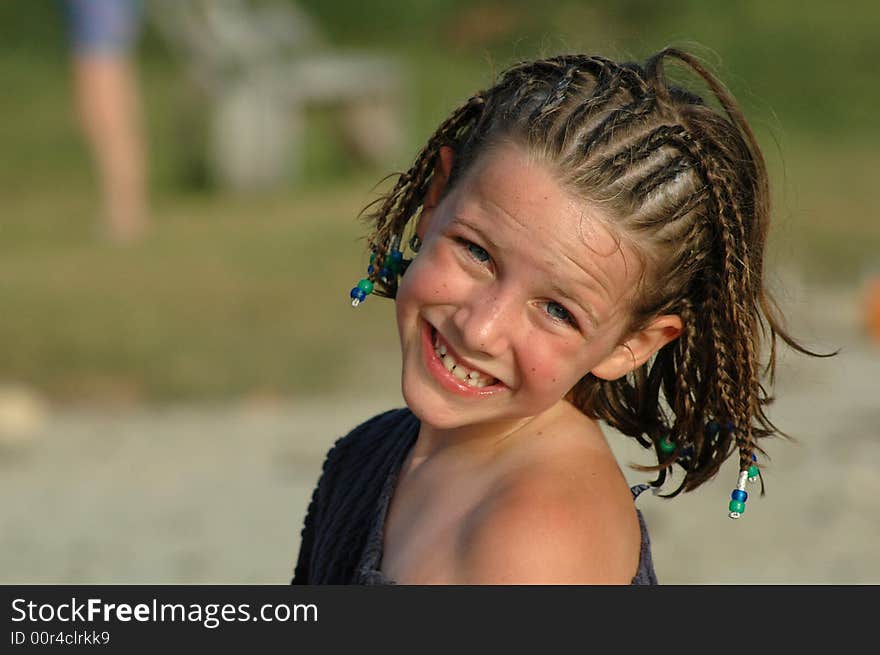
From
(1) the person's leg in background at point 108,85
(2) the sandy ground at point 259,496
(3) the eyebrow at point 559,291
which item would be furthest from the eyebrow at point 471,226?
(1) the person's leg in background at point 108,85

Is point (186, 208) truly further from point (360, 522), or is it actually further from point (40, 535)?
point (360, 522)

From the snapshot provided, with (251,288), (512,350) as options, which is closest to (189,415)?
(251,288)

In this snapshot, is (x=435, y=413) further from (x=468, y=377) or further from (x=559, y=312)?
(x=559, y=312)

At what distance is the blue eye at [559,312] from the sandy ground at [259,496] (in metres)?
2.00

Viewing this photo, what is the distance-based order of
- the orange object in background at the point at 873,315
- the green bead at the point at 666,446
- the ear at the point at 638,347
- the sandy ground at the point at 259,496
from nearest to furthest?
1. the ear at the point at 638,347
2. the green bead at the point at 666,446
3. the sandy ground at the point at 259,496
4. the orange object in background at the point at 873,315

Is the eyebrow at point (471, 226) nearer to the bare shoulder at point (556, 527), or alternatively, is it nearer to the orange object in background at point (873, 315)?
the bare shoulder at point (556, 527)

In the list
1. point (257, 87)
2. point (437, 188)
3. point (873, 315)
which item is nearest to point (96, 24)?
point (257, 87)

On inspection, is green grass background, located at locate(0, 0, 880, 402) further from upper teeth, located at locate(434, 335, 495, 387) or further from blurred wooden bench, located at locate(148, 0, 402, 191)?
upper teeth, located at locate(434, 335, 495, 387)

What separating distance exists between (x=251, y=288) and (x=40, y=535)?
8.50 ft

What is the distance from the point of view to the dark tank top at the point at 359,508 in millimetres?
1758

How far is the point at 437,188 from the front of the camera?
185 cm

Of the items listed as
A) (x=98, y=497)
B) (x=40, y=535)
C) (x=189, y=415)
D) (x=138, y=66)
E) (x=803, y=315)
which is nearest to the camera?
(x=40, y=535)

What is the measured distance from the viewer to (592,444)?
1714mm

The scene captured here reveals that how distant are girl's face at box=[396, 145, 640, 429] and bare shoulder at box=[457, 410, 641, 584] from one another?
96 mm
